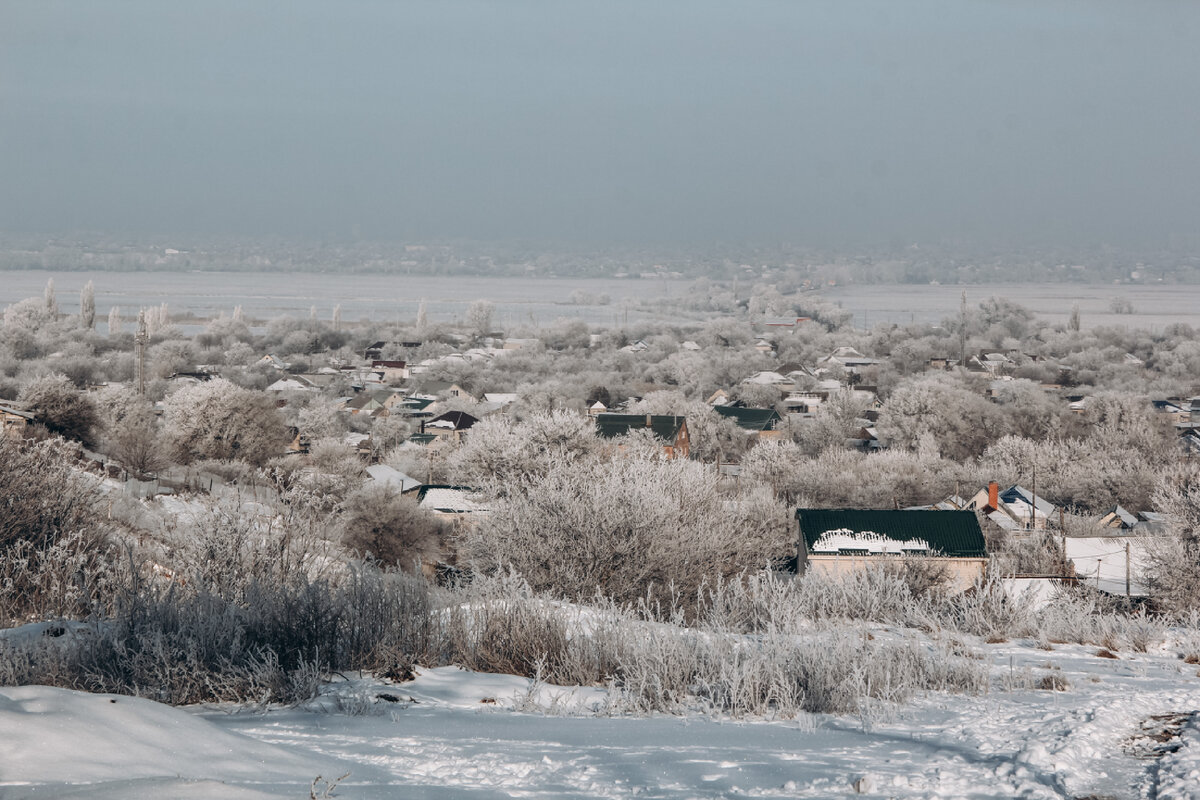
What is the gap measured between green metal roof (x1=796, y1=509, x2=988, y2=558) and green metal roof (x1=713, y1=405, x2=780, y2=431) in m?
26.2

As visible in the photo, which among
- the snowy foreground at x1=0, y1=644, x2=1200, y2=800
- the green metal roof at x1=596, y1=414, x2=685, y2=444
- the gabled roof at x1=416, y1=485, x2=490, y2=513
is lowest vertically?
the gabled roof at x1=416, y1=485, x2=490, y2=513

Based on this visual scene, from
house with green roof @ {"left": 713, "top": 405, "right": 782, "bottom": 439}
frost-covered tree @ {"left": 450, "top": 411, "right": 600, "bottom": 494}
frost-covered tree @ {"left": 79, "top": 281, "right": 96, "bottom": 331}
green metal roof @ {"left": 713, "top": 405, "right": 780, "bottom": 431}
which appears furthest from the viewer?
frost-covered tree @ {"left": 79, "top": 281, "right": 96, "bottom": 331}

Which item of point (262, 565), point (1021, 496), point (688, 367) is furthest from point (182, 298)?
point (262, 565)

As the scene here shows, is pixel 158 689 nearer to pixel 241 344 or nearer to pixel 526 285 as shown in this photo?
pixel 241 344

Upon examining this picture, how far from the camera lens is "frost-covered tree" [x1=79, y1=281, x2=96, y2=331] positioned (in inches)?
3661

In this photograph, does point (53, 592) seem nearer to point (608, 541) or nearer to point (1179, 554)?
point (608, 541)

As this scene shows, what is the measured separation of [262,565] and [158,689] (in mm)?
2533

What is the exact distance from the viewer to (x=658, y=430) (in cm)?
4006

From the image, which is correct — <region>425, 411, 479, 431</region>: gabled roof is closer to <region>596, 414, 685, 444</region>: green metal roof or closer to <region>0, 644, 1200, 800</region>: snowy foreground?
<region>596, 414, 685, 444</region>: green metal roof

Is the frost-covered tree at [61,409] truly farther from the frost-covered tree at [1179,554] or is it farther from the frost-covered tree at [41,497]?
the frost-covered tree at [1179,554]

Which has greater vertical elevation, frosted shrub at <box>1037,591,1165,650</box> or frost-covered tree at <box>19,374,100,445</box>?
frosted shrub at <box>1037,591,1165,650</box>

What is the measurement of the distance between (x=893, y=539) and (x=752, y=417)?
97.6 feet

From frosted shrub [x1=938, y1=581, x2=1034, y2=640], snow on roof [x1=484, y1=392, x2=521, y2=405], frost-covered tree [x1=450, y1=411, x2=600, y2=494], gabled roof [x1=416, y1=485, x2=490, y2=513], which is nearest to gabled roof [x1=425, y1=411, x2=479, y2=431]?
snow on roof [x1=484, y1=392, x2=521, y2=405]

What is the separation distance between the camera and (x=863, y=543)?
20969 millimetres
